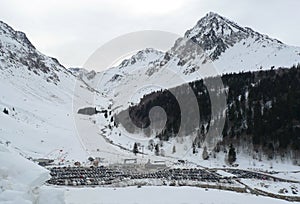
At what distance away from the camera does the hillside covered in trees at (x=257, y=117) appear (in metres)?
59.3

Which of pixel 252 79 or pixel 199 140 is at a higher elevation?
pixel 252 79

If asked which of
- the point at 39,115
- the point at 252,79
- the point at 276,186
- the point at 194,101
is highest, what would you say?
the point at 252,79

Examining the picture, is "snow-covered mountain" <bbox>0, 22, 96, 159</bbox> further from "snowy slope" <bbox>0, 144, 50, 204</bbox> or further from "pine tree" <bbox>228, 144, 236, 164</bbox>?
"snowy slope" <bbox>0, 144, 50, 204</bbox>

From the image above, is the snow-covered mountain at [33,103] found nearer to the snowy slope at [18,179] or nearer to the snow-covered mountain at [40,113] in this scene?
the snow-covered mountain at [40,113]

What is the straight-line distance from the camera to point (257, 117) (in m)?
66.0

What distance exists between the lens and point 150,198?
1662 cm

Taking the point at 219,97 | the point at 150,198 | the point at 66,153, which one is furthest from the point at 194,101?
the point at 150,198

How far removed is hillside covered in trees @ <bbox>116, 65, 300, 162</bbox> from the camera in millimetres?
59281

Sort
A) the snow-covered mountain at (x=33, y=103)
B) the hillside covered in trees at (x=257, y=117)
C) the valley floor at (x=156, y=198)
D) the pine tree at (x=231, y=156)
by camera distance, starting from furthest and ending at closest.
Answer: the hillside covered in trees at (x=257, y=117) < the pine tree at (x=231, y=156) < the snow-covered mountain at (x=33, y=103) < the valley floor at (x=156, y=198)

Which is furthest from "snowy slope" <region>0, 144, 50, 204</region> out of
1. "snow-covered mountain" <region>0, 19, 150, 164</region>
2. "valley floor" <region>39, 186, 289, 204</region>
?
"snow-covered mountain" <region>0, 19, 150, 164</region>

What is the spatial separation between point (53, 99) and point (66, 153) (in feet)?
258

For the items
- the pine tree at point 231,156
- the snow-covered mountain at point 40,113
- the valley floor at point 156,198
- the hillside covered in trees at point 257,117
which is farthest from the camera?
the hillside covered in trees at point 257,117

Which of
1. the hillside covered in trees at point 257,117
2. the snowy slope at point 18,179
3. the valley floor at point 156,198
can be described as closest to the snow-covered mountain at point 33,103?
the hillside covered in trees at point 257,117

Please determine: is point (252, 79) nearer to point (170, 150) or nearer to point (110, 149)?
point (170, 150)
